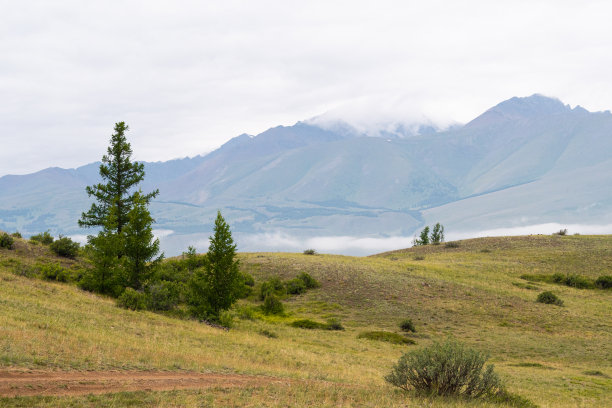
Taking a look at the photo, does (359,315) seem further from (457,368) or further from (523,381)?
(457,368)

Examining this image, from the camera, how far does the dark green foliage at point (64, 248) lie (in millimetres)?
47188

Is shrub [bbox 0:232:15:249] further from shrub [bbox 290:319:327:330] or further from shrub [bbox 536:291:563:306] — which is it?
shrub [bbox 536:291:563:306]

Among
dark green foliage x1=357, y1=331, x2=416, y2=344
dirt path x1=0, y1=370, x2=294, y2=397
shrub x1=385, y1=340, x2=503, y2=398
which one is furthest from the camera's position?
dark green foliage x1=357, y1=331, x2=416, y2=344

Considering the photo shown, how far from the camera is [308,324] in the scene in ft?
123

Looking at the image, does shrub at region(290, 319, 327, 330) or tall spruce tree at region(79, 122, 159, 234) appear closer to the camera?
shrub at region(290, 319, 327, 330)

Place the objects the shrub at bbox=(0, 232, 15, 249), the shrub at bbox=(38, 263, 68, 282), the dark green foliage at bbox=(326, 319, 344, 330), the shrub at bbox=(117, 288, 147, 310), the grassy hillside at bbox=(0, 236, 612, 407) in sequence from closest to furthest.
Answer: the grassy hillside at bbox=(0, 236, 612, 407)
the shrub at bbox=(117, 288, 147, 310)
the shrub at bbox=(38, 263, 68, 282)
the dark green foliage at bbox=(326, 319, 344, 330)
the shrub at bbox=(0, 232, 15, 249)

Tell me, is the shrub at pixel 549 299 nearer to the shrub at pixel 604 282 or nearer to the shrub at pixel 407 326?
the shrub at pixel 604 282

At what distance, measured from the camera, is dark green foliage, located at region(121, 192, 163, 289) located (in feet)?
111

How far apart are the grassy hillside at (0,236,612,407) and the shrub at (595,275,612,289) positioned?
1689mm

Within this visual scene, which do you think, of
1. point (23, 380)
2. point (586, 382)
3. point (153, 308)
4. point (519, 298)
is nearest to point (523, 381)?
point (586, 382)

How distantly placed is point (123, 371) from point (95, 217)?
3138cm

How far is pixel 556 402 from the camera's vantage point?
1711 cm

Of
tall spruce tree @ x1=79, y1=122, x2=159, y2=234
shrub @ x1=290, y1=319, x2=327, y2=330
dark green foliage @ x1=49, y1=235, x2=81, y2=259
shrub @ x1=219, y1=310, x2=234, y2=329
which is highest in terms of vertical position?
tall spruce tree @ x1=79, y1=122, x2=159, y2=234

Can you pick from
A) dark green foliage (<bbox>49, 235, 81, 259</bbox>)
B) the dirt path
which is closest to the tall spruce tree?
dark green foliage (<bbox>49, 235, 81, 259</bbox>)
